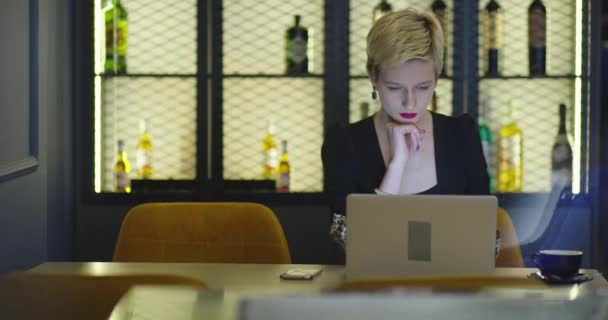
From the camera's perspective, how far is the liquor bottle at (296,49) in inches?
144

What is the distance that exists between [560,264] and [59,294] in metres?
0.95

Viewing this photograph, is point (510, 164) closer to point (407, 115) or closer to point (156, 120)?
point (407, 115)

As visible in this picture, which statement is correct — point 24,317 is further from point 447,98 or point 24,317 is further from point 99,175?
point 447,98

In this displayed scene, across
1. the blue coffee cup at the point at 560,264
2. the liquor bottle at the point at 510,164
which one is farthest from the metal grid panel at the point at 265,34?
the blue coffee cup at the point at 560,264

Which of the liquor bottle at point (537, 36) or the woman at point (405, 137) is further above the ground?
the liquor bottle at point (537, 36)

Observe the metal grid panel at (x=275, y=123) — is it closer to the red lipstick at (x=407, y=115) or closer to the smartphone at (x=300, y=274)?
the red lipstick at (x=407, y=115)

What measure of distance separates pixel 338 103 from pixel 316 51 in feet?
0.77

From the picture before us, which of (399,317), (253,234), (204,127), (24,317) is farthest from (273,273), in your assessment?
(204,127)

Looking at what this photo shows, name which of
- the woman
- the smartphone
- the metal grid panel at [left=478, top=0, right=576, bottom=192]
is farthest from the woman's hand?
the metal grid panel at [left=478, top=0, right=576, bottom=192]

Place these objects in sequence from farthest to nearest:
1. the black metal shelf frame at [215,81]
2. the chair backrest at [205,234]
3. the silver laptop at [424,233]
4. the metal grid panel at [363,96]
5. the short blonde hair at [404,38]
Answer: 1. the metal grid panel at [363,96]
2. the black metal shelf frame at [215,81]
3. the short blonde hair at [404,38]
4. the chair backrest at [205,234]
5. the silver laptop at [424,233]

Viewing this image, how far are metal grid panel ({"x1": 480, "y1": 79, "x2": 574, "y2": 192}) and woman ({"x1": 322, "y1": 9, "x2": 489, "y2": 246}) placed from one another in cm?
104

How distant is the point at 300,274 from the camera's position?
1888 mm

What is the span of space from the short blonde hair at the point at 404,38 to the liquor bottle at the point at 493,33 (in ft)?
3.80

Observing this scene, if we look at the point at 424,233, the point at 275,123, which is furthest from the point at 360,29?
the point at 424,233
